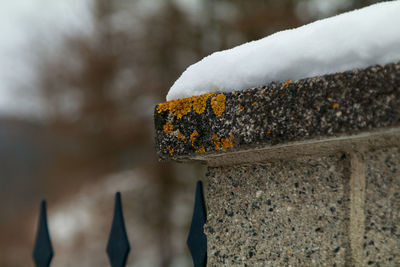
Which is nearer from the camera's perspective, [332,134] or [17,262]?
[332,134]

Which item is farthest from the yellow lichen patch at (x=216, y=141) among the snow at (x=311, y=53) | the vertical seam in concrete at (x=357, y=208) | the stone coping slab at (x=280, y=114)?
the vertical seam in concrete at (x=357, y=208)

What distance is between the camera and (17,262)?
6512 mm

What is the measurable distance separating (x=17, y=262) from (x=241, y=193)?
22.7 feet

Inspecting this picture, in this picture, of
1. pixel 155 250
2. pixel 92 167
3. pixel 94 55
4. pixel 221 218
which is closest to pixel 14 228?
pixel 92 167

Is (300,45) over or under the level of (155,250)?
over

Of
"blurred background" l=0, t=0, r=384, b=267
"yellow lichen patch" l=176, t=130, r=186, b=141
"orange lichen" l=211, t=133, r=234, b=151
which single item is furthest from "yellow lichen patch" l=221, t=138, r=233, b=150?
"blurred background" l=0, t=0, r=384, b=267

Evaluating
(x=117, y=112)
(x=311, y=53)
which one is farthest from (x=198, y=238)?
(x=117, y=112)

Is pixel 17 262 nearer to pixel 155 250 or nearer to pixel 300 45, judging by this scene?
pixel 155 250

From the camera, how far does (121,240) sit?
4.58 ft

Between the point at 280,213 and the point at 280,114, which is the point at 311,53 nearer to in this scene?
the point at 280,114

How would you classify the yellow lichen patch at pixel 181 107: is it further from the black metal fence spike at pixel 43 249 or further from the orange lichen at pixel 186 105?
the black metal fence spike at pixel 43 249

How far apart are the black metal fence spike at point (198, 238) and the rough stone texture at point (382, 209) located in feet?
1.71

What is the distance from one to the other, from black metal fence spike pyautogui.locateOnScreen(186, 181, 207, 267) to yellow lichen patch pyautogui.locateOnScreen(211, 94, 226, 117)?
44 cm

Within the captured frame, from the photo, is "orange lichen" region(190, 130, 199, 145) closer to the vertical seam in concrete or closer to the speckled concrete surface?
the speckled concrete surface
